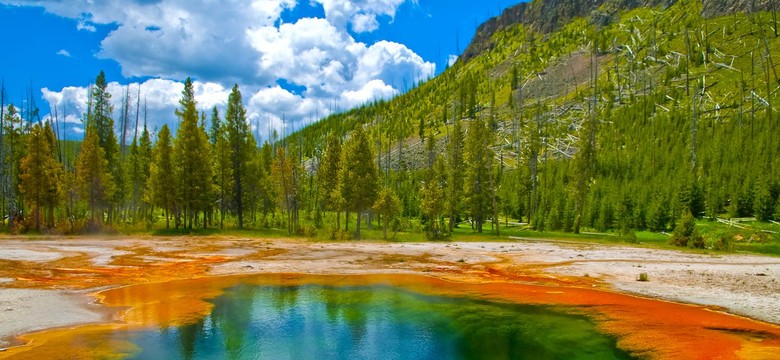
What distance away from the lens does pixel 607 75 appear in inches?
6112

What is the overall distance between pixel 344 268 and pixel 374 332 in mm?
15466

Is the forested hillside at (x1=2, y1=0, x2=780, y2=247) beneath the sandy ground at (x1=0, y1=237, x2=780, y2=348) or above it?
above

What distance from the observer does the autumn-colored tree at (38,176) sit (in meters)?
52.8

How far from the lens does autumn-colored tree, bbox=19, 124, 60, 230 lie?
5281 centimetres

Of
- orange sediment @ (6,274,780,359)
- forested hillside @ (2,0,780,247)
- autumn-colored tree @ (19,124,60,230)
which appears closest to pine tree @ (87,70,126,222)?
forested hillside @ (2,0,780,247)

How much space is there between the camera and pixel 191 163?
192ft

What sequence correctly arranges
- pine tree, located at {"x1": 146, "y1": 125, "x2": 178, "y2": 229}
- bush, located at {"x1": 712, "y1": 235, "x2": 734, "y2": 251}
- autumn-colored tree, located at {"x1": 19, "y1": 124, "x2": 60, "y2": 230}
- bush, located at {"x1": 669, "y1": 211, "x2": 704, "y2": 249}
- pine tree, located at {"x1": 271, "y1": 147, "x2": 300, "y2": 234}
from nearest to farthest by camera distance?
bush, located at {"x1": 712, "y1": 235, "x2": 734, "y2": 251}
bush, located at {"x1": 669, "y1": 211, "x2": 704, "y2": 249}
autumn-colored tree, located at {"x1": 19, "y1": 124, "x2": 60, "y2": 230}
pine tree, located at {"x1": 146, "y1": 125, "x2": 178, "y2": 229}
pine tree, located at {"x1": 271, "y1": 147, "x2": 300, "y2": 234}

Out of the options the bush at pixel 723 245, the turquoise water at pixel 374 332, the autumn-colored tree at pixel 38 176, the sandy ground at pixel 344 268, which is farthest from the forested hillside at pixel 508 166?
the turquoise water at pixel 374 332

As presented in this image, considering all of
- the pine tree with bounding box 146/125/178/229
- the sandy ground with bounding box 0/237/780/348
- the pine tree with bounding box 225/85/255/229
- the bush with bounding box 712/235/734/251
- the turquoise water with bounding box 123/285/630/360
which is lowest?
the turquoise water with bounding box 123/285/630/360

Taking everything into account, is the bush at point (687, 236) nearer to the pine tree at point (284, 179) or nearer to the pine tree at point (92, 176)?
the pine tree at point (284, 179)

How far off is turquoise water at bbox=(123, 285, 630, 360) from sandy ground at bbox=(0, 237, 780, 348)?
15.8 ft

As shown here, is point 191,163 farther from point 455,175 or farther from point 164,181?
point 455,175

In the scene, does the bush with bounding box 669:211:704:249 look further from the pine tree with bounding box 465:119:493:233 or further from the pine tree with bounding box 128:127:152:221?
the pine tree with bounding box 128:127:152:221

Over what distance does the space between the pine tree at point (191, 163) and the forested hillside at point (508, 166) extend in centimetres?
18
